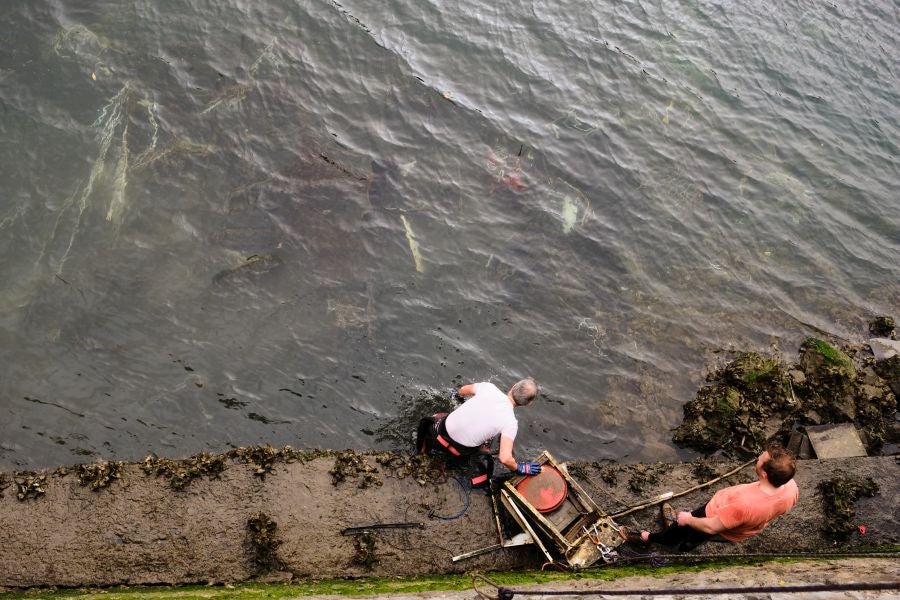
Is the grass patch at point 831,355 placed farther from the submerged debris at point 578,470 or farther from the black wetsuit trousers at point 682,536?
the submerged debris at point 578,470

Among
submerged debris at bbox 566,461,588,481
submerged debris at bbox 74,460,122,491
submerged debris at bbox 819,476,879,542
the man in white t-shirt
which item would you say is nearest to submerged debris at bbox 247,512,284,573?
submerged debris at bbox 74,460,122,491

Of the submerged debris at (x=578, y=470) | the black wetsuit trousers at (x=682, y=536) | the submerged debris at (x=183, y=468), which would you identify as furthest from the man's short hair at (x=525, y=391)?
the submerged debris at (x=183, y=468)

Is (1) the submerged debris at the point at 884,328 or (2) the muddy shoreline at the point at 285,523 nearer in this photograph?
(2) the muddy shoreline at the point at 285,523

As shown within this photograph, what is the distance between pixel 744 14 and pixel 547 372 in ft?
45.0

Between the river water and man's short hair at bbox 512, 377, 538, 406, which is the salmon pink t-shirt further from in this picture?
the river water

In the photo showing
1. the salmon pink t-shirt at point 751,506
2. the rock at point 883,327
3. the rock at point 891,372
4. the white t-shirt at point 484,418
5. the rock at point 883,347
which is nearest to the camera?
the salmon pink t-shirt at point 751,506

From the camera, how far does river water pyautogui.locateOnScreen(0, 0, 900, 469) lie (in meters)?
8.72

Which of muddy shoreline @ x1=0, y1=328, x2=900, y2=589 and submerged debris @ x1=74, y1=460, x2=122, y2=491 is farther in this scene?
submerged debris @ x1=74, y1=460, x2=122, y2=491

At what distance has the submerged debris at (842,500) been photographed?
25.4 feet

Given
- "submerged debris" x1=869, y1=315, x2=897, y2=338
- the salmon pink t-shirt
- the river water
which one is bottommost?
the salmon pink t-shirt

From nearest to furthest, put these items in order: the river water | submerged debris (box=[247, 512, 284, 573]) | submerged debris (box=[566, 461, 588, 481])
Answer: submerged debris (box=[247, 512, 284, 573]) < submerged debris (box=[566, 461, 588, 481]) < the river water

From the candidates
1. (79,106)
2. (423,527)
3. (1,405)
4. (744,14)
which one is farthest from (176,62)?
(744,14)

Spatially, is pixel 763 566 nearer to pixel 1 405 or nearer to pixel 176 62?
pixel 1 405

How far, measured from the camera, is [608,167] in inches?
518
